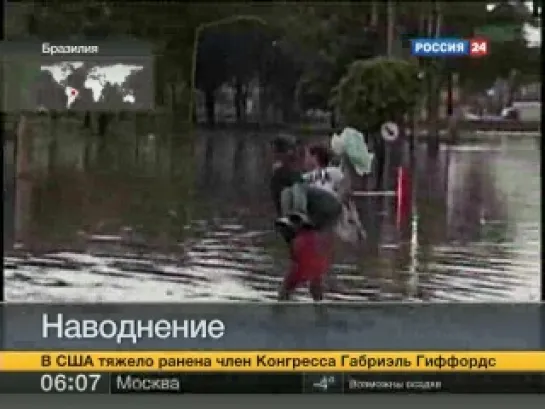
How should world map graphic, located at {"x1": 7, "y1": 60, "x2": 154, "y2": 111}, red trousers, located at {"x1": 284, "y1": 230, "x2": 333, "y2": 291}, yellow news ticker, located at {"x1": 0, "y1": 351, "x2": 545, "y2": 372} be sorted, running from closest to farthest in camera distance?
yellow news ticker, located at {"x1": 0, "y1": 351, "x2": 545, "y2": 372} → world map graphic, located at {"x1": 7, "y1": 60, "x2": 154, "y2": 111} → red trousers, located at {"x1": 284, "y1": 230, "x2": 333, "y2": 291}

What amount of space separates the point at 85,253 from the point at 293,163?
1098mm

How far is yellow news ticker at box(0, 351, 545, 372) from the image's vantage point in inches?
212

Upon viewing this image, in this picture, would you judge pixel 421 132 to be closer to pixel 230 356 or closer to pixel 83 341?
pixel 230 356

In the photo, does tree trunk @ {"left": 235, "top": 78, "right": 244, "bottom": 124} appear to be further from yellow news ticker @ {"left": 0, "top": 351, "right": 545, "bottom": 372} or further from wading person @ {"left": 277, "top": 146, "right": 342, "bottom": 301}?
yellow news ticker @ {"left": 0, "top": 351, "right": 545, "bottom": 372}

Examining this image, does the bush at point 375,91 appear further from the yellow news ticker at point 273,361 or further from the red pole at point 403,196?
the yellow news ticker at point 273,361

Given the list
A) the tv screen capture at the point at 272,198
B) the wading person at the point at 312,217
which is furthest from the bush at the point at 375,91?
the wading person at the point at 312,217

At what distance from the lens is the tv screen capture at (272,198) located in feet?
17.7

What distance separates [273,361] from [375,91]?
55.1 inches

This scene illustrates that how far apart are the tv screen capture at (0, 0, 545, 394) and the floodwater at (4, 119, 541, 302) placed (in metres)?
0.01

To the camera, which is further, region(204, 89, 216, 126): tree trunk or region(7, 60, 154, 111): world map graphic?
region(204, 89, 216, 126): tree trunk

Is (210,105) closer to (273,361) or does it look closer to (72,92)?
(72,92)

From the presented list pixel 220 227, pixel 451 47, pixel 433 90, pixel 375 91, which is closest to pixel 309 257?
pixel 220 227

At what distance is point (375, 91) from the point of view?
228 inches

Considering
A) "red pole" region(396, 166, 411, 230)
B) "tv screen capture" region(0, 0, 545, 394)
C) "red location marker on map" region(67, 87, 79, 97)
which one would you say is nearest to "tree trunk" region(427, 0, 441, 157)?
"tv screen capture" region(0, 0, 545, 394)
